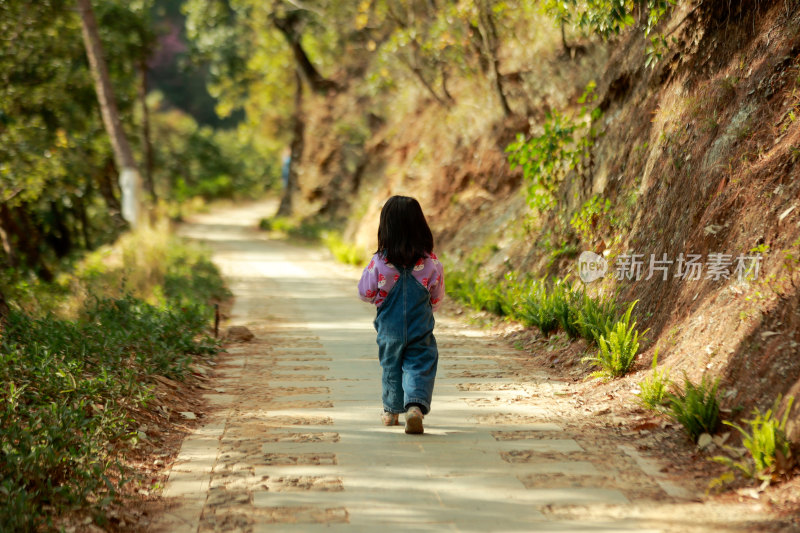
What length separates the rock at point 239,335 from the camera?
29.2 ft

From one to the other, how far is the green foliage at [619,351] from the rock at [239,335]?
409 cm

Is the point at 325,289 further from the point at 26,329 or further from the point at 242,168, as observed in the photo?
the point at 242,168

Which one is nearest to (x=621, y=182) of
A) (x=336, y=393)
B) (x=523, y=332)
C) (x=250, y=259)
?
(x=523, y=332)

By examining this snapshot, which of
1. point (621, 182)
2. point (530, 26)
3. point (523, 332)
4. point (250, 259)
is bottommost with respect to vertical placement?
point (250, 259)

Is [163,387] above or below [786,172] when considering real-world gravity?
below

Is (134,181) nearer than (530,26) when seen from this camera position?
No

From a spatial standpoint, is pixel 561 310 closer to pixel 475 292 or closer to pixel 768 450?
pixel 475 292

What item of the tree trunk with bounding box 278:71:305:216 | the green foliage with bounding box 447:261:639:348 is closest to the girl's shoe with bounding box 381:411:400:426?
the green foliage with bounding box 447:261:639:348

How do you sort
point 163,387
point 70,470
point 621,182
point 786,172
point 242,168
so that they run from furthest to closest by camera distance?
1. point 242,168
2. point 621,182
3. point 163,387
4. point 786,172
5. point 70,470

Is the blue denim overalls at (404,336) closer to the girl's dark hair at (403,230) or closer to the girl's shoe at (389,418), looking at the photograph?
the girl's shoe at (389,418)

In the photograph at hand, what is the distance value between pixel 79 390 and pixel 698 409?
3989mm

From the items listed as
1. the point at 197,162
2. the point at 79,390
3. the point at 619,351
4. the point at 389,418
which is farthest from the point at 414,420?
the point at 197,162

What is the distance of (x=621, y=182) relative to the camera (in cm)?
851

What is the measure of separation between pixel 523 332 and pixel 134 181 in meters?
12.7
